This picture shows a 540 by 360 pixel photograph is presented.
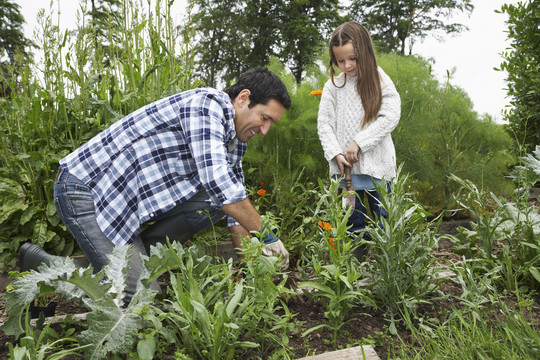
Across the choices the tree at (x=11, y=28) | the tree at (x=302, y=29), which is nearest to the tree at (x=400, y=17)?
the tree at (x=302, y=29)

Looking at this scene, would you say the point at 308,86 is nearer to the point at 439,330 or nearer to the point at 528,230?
the point at 528,230

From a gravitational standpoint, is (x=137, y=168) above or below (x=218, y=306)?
above

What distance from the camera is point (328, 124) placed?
2928 mm

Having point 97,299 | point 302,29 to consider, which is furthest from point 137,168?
point 302,29

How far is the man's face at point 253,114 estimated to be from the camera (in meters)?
2.18

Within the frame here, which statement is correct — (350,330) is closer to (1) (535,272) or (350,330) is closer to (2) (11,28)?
(1) (535,272)

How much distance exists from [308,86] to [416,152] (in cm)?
111

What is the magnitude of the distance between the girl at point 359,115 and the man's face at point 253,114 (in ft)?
2.37

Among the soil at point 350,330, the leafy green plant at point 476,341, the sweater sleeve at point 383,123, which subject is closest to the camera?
the leafy green plant at point 476,341

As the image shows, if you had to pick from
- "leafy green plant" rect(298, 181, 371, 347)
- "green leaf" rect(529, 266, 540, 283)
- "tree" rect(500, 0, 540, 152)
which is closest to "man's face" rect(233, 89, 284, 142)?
"leafy green plant" rect(298, 181, 371, 347)

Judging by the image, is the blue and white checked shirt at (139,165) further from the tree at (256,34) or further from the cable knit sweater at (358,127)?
the tree at (256,34)

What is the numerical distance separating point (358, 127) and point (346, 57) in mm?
447

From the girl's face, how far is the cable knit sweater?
0.14 metres

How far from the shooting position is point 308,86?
3.91m
